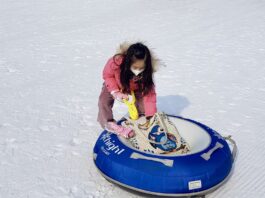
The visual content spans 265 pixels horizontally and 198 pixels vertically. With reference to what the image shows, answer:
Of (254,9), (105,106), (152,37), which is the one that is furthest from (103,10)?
(105,106)

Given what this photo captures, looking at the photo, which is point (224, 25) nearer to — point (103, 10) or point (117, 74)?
point (103, 10)

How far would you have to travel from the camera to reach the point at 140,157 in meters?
2.86

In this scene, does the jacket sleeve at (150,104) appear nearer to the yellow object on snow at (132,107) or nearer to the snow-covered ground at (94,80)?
the yellow object on snow at (132,107)

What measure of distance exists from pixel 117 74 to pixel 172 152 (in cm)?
76

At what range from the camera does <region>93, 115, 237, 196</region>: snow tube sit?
109 inches

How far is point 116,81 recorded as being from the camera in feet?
11.3

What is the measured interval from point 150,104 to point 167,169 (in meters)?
0.88

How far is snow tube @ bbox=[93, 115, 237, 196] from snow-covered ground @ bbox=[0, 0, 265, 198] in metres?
0.21

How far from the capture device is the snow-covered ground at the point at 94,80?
332cm

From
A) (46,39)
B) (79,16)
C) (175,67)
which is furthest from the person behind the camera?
(79,16)

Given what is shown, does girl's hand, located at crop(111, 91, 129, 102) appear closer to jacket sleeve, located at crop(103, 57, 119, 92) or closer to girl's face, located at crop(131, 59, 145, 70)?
jacket sleeve, located at crop(103, 57, 119, 92)

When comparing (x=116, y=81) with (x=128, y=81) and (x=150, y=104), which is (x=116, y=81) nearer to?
(x=128, y=81)

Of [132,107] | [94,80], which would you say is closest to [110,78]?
[132,107]

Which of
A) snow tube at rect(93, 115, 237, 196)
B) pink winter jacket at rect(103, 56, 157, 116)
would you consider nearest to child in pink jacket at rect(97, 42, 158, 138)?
pink winter jacket at rect(103, 56, 157, 116)
